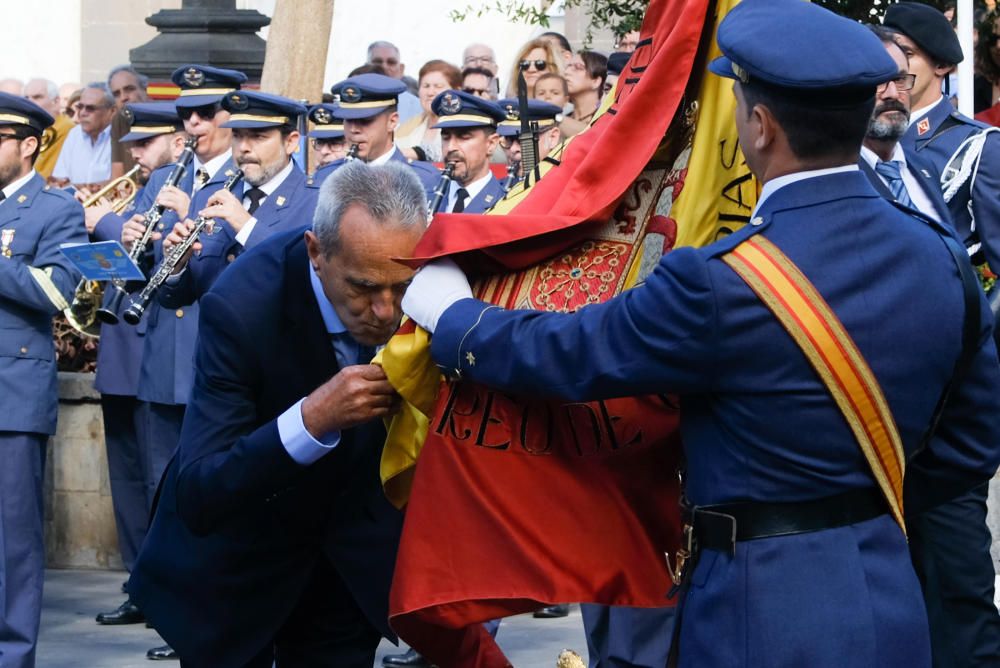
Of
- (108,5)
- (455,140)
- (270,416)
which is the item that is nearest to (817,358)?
(270,416)

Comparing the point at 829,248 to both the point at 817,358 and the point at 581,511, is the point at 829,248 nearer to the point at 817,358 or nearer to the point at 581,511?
the point at 817,358

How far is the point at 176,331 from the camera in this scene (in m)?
8.41

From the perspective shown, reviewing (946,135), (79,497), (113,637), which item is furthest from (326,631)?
(79,497)

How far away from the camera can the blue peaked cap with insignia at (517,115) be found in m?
9.62

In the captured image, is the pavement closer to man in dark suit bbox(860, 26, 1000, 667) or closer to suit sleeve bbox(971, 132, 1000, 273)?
man in dark suit bbox(860, 26, 1000, 667)

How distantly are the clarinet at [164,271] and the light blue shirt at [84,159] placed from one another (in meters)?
4.84

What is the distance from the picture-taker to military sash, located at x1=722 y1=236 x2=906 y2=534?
3385 millimetres

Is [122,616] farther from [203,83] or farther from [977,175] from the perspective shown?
[977,175]

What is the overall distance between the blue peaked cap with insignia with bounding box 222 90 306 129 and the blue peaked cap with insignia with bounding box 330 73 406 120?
2.63ft

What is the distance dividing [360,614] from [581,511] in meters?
1.10

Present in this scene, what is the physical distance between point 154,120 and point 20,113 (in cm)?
234

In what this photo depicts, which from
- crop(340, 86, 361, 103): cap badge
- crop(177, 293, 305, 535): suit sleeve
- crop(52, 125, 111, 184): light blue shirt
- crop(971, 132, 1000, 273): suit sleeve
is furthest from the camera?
crop(52, 125, 111, 184): light blue shirt

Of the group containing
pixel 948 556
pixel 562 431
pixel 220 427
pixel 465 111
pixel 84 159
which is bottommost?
pixel 84 159

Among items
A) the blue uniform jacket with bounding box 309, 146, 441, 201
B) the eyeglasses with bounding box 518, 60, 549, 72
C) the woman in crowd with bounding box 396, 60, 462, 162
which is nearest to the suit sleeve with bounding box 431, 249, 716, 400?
the blue uniform jacket with bounding box 309, 146, 441, 201
